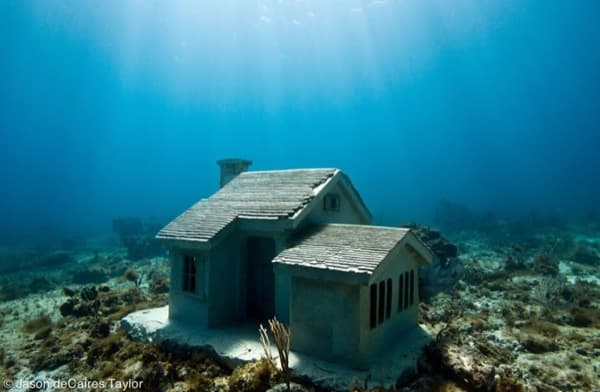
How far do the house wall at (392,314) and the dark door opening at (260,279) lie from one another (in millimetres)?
4429

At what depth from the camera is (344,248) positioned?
9.78 meters

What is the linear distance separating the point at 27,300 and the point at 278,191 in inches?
755

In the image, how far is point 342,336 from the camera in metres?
8.88

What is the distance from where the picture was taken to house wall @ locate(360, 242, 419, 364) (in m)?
8.80

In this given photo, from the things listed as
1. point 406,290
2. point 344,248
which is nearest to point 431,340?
point 406,290

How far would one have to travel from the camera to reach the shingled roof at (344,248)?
871 cm

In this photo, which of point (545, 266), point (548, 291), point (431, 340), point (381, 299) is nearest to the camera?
point (381, 299)

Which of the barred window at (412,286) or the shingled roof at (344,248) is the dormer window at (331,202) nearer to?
the shingled roof at (344,248)

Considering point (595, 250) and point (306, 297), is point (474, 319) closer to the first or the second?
point (306, 297)

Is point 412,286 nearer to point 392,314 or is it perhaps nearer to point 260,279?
point 392,314

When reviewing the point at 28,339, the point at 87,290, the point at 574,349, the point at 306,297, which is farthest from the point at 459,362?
the point at 87,290

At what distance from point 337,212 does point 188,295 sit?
6.70m

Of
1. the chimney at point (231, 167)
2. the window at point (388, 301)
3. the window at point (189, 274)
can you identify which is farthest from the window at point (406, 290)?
the chimney at point (231, 167)

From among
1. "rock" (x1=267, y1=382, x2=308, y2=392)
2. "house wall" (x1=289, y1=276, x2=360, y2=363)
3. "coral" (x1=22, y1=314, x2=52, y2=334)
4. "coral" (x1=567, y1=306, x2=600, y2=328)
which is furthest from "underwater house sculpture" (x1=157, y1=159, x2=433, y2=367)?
"coral" (x1=567, y1=306, x2=600, y2=328)
